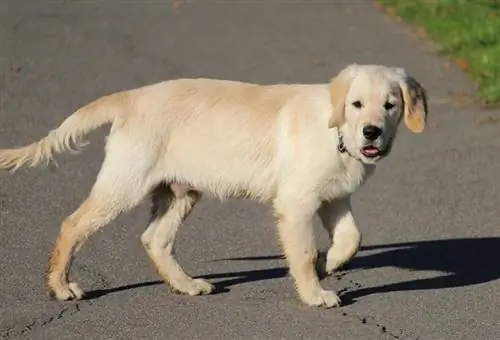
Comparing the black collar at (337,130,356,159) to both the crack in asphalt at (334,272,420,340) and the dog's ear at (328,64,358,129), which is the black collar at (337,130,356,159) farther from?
the crack in asphalt at (334,272,420,340)

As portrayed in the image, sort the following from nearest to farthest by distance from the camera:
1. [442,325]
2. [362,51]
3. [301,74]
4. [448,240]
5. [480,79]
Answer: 1. [442,325]
2. [448,240]
3. [480,79]
4. [301,74]
5. [362,51]

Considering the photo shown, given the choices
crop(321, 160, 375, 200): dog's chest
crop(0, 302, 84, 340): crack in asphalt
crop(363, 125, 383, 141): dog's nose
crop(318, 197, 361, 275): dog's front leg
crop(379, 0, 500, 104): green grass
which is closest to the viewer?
crop(0, 302, 84, 340): crack in asphalt

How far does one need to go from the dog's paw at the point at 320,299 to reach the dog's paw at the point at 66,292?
3.90 ft

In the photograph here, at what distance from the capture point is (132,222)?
866 centimetres

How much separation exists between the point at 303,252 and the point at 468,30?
9.21 m

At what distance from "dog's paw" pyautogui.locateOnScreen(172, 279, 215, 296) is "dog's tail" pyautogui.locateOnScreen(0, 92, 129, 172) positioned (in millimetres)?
947

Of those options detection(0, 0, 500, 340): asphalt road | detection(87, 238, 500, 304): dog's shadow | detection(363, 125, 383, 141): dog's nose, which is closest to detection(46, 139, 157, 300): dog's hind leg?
detection(0, 0, 500, 340): asphalt road

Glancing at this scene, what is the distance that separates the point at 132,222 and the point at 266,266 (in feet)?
4.05

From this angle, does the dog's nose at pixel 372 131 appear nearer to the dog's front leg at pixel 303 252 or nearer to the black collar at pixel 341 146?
the black collar at pixel 341 146

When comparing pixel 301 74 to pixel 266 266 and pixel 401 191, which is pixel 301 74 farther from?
pixel 266 266

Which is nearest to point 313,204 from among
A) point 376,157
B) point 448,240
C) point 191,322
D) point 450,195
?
point 376,157

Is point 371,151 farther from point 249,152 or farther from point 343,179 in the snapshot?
point 249,152

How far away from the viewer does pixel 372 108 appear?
6723 millimetres

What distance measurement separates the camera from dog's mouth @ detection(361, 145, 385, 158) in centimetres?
669
